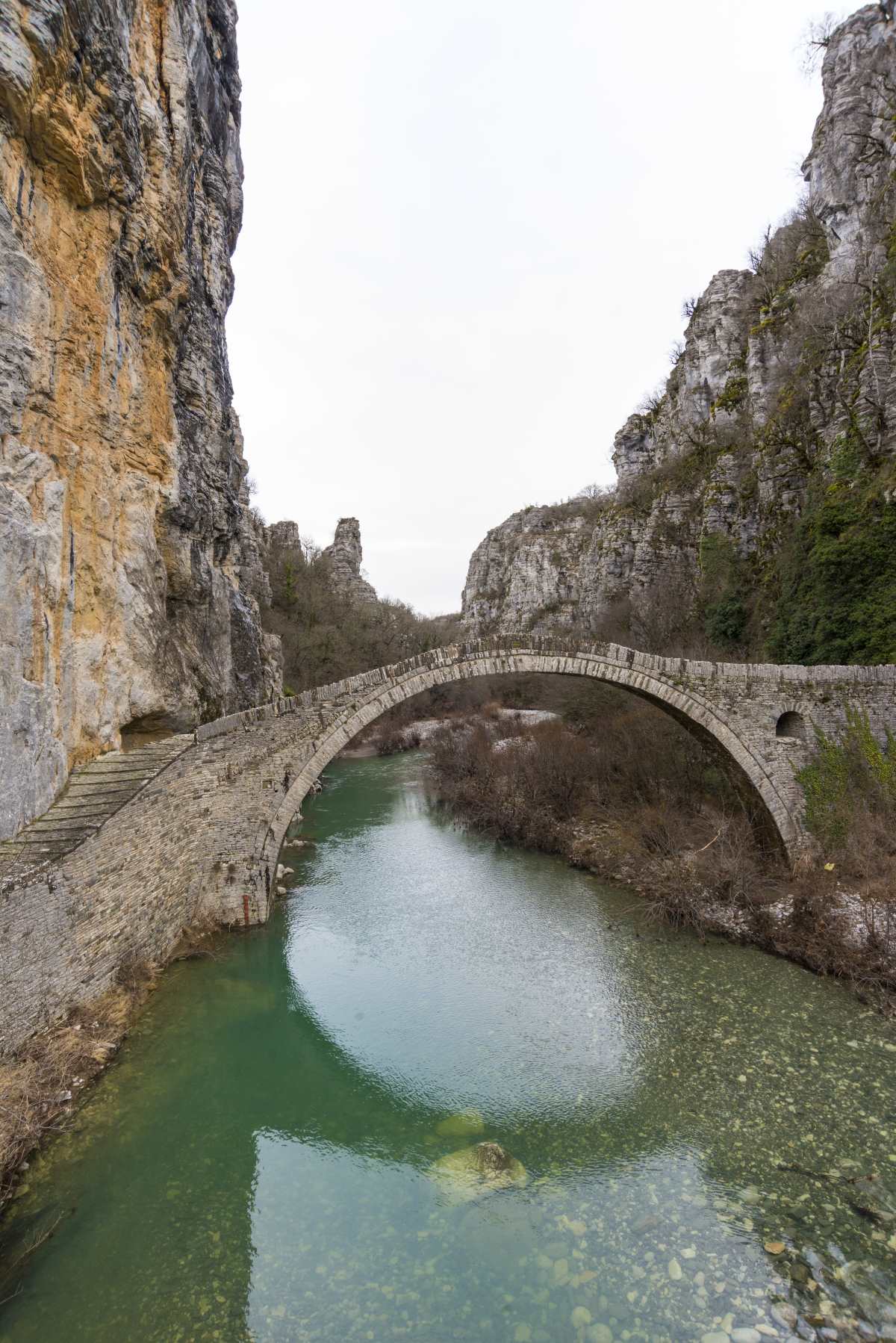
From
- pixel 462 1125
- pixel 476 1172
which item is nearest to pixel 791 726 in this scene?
pixel 462 1125

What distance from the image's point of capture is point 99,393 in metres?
6.53

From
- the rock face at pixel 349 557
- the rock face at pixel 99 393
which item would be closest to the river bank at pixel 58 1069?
the rock face at pixel 99 393

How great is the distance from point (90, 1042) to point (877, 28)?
94.5ft

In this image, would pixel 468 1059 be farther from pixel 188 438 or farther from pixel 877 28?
pixel 877 28

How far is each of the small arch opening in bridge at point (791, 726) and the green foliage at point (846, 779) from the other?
0.70ft

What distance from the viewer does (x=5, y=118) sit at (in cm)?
495

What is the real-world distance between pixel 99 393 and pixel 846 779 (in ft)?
34.3

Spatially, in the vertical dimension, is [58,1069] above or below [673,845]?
below

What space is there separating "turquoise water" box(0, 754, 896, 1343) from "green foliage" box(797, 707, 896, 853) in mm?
2595

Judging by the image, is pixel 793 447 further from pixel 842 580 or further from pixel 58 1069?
pixel 58 1069

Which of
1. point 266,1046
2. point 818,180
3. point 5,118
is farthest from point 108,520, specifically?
point 818,180

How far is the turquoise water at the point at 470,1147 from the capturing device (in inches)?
146

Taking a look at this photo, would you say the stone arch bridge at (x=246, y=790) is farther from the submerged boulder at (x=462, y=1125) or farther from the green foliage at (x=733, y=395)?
the green foliage at (x=733, y=395)

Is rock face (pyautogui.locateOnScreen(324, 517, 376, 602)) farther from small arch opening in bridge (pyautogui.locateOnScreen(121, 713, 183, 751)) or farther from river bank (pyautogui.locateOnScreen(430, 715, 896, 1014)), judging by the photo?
small arch opening in bridge (pyautogui.locateOnScreen(121, 713, 183, 751))
